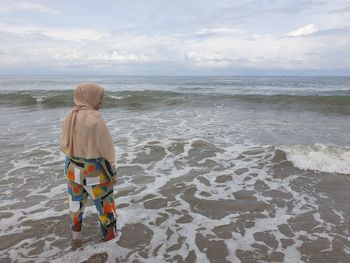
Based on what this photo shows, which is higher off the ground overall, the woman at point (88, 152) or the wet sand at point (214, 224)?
the woman at point (88, 152)

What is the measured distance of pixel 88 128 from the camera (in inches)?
123

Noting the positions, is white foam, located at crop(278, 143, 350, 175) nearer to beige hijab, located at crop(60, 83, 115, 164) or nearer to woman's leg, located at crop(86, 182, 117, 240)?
woman's leg, located at crop(86, 182, 117, 240)

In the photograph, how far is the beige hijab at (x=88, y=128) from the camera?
3.14 meters

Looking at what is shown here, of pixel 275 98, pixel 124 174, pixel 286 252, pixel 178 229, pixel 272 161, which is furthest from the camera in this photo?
pixel 275 98

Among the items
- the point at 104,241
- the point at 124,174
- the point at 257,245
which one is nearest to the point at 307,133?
the point at 124,174

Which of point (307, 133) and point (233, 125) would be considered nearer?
point (307, 133)

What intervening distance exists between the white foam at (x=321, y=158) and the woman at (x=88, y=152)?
16.0 ft

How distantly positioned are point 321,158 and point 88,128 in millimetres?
5831

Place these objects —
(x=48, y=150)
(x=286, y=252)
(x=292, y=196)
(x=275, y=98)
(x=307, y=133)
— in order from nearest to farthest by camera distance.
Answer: (x=286, y=252)
(x=292, y=196)
(x=48, y=150)
(x=307, y=133)
(x=275, y=98)

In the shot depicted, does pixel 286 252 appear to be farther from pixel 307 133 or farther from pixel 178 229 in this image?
pixel 307 133

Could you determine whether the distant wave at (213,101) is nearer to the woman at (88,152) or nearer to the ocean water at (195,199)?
the ocean water at (195,199)

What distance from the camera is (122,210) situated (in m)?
4.82

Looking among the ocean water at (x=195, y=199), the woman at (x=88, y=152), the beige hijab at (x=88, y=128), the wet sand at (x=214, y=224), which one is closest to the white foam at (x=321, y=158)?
the ocean water at (x=195, y=199)

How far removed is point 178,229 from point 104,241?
39.7 inches
